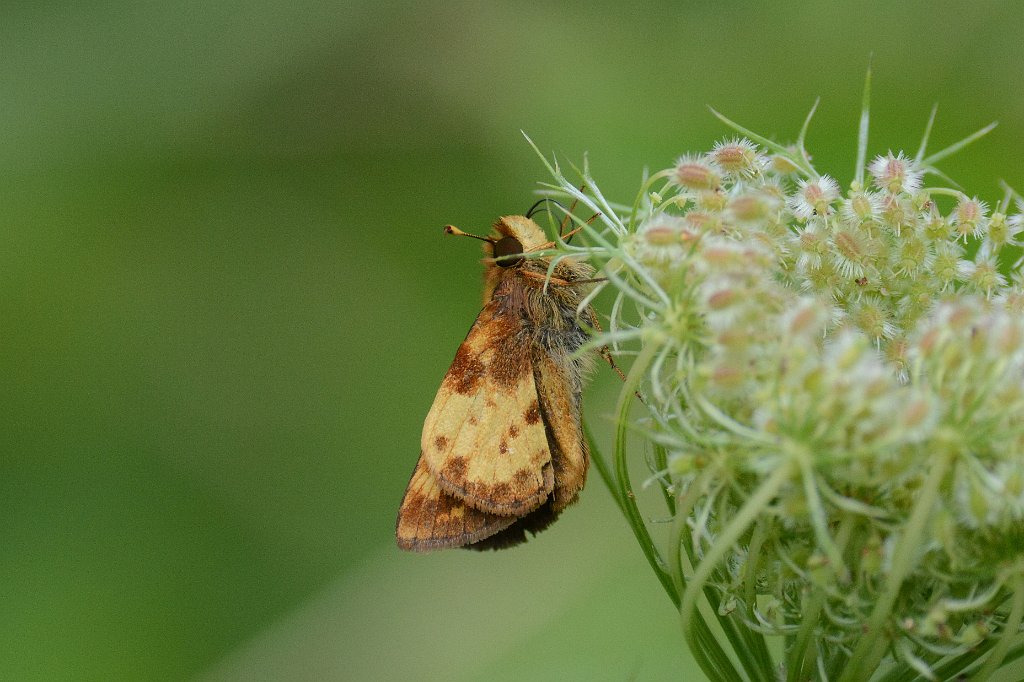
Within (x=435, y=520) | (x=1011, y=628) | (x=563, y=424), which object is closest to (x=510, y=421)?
(x=563, y=424)

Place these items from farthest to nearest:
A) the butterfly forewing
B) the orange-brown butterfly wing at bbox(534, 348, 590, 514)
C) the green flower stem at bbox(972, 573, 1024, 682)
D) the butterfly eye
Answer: the butterfly eye → the orange-brown butterfly wing at bbox(534, 348, 590, 514) → the butterfly forewing → the green flower stem at bbox(972, 573, 1024, 682)

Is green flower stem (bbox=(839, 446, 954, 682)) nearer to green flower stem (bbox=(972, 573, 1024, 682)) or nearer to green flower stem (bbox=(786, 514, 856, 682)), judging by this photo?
green flower stem (bbox=(786, 514, 856, 682))

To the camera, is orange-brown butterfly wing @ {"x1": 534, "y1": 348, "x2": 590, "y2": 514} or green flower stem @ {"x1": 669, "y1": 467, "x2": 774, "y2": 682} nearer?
green flower stem @ {"x1": 669, "y1": 467, "x2": 774, "y2": 682}

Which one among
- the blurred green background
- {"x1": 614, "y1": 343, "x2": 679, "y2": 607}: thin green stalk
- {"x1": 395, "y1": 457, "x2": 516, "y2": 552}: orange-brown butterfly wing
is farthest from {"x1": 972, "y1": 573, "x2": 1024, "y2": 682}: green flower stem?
the blurred green background

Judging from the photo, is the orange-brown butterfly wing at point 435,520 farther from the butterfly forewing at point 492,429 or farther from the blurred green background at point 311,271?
the blurred green background at point 311,271


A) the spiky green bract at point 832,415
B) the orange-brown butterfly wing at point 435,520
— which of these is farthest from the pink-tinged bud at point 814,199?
the orange-brown butterfly wing at point 435,520

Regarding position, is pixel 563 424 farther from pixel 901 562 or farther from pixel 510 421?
pixel 901 562
